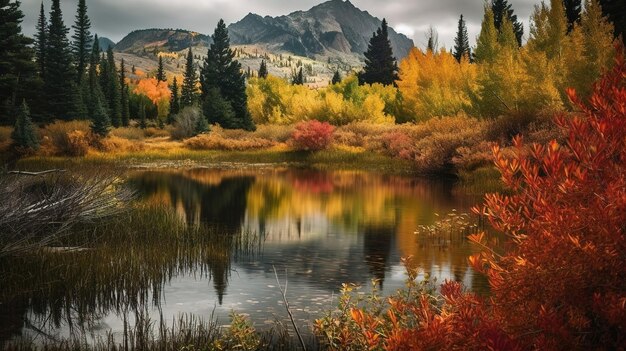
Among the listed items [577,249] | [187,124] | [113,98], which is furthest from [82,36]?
[577,249]

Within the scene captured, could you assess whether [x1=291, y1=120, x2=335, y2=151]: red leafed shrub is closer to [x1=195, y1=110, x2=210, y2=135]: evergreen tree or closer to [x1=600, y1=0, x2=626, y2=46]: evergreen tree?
[x1=195, y1=110, x2=210, y2=135]: evergreen tree

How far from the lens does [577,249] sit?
16.3 ft

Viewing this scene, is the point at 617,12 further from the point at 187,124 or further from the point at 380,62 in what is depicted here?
the point at 380,62

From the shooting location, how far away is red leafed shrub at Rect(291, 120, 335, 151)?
53.8 m

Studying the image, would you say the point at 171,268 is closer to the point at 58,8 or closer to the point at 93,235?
the point at 93,235

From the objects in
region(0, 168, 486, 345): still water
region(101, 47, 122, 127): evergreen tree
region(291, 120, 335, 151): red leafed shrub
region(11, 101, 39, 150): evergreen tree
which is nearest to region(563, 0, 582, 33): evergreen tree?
region(291, 120, 335, 151): red leafed shrub

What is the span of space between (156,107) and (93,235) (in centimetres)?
10127

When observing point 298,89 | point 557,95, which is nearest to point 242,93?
point 298,89

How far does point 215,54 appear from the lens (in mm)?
75562

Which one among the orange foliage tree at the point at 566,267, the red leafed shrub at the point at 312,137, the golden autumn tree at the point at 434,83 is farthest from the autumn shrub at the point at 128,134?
the orange foliage tree at the point at 566,267

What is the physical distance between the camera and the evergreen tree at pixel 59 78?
60.8m

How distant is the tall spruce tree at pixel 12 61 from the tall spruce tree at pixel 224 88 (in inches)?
733

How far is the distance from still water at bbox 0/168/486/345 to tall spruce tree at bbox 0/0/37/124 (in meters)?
30.8

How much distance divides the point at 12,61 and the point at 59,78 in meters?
9.34
